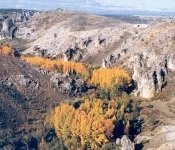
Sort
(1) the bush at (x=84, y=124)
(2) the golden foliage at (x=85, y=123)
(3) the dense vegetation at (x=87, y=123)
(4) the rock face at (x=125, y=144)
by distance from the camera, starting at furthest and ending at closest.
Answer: (2) the golden foliage at (x=85, y=123), (1) the bush at (x=84, y=124), (3) the dense vegetation at (x=87, y=123), (4) the rock face at (x=125, y=144)

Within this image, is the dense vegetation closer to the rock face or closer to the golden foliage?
the golden foliage

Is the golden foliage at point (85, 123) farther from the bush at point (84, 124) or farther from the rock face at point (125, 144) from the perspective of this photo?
the rock face at point (125, 144)

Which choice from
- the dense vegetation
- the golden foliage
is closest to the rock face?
the dense vegetation

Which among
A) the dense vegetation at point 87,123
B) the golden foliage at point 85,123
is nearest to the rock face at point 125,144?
the dense vegetation at point 87,123

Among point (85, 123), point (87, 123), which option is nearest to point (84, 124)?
point (85, 123)

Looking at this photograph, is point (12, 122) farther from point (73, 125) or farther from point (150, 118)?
point (150, 118)

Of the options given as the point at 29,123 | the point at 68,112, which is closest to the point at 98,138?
the point at 68,112

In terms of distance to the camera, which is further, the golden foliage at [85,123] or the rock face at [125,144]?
the golden foliage at [85,123]
